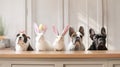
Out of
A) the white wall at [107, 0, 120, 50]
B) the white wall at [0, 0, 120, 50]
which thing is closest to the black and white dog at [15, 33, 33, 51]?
the white wall at [0, 0, 120, 50]

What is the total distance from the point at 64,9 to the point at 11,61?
5.72ft

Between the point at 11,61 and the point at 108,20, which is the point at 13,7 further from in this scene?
the point at 11,61

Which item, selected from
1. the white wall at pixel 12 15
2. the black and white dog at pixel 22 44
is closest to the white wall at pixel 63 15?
the white wall at pixel 12 15

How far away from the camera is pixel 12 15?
3049 millimetres

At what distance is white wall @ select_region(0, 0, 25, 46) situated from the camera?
3.04 m

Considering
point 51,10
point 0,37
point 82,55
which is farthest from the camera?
point 51,10

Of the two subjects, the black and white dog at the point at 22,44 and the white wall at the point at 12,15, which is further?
the white wall at the point at 12,15

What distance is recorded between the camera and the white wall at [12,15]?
304cm

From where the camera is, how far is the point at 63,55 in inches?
50.8

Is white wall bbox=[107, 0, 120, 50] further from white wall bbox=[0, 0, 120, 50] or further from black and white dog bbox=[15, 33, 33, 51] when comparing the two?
black and white dog bbox=[15, 33, 33, 51]

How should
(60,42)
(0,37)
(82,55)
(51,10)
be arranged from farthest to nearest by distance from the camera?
(51,10) < (0,37) < (60,42) < (82,55)

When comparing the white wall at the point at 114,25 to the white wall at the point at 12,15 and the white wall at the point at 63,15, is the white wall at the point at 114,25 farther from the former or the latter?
the white wall at the point at 12,15

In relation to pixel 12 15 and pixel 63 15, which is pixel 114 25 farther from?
Answer: pixel 12 15

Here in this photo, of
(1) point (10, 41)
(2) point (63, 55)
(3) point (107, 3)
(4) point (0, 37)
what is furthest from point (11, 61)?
(3) point (107, 3)
